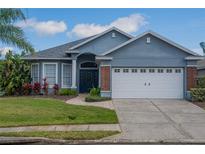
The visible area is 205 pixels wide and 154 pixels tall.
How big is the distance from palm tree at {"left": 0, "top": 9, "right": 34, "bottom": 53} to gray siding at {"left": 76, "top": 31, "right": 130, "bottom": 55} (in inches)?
542

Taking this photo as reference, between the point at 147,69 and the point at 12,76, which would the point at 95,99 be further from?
the point at 12,76

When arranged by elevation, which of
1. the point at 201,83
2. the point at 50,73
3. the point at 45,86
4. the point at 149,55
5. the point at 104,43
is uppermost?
the point at 104,43

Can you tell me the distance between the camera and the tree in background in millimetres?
25281

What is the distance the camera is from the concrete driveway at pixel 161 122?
10.7 meters

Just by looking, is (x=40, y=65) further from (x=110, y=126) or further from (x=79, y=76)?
(x=110, y=126)

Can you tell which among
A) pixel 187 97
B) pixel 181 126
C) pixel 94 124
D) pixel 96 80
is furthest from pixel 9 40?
pixel 96 80

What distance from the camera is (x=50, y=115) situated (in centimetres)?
1475

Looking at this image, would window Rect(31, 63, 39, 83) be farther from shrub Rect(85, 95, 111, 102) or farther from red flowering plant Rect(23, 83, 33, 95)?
shrub Rect(85, 95, 111, 102)

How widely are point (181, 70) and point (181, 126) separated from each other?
1040 cm

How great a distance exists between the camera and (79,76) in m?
26.9

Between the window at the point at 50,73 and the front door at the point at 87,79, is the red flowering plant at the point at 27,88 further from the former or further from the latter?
the front door at the point at 87,79

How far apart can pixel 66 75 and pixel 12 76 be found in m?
3.96

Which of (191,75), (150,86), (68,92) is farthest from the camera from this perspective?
(68,92)

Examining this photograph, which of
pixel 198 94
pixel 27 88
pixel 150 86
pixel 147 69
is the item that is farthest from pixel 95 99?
pixel 27 88
